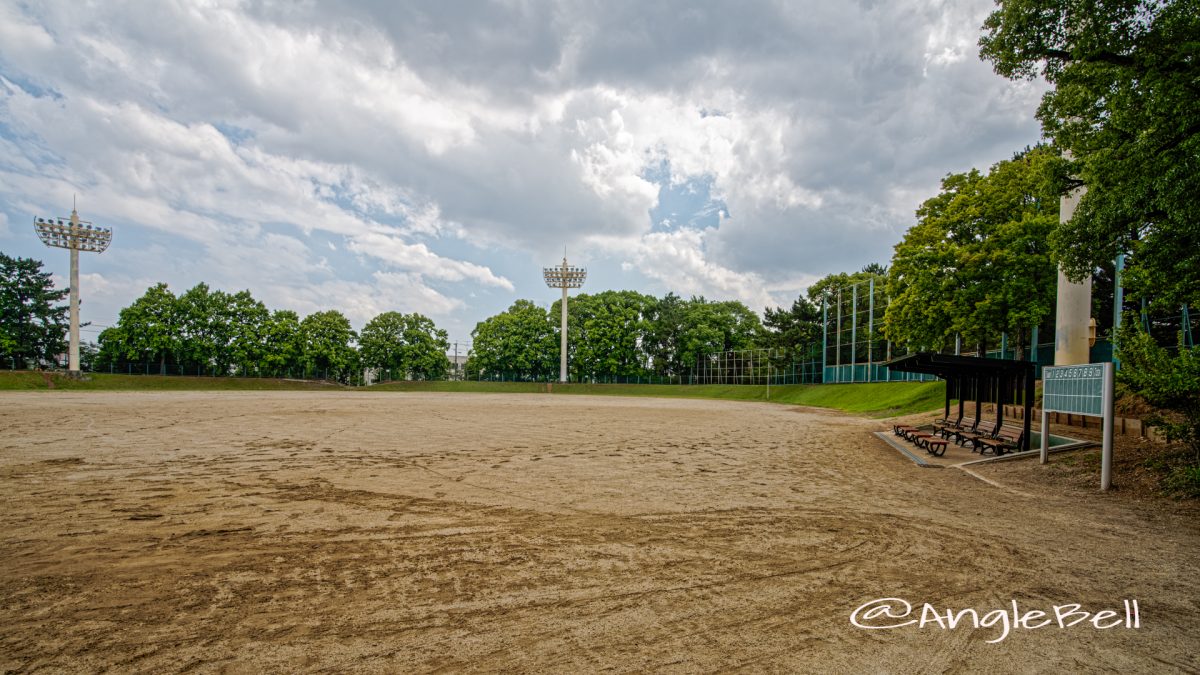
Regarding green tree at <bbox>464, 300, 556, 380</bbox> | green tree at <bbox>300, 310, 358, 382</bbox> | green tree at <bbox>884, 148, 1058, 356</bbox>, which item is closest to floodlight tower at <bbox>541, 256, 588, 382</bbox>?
green tree at <bbox>464, 300, 556, 380</bbox>

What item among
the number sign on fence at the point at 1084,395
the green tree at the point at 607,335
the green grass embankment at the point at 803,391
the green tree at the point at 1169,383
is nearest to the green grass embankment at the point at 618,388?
the green grass embankment at the point at 803,391

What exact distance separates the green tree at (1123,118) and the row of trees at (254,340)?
7285 cm

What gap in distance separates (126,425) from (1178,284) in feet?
79.9

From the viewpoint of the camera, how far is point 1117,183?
30.8ft

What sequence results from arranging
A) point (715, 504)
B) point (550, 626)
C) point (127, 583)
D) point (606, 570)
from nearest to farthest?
point (550, 626) < point (127, 583) < point (606, 570) < point (715, 504)

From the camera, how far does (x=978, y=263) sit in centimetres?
2508

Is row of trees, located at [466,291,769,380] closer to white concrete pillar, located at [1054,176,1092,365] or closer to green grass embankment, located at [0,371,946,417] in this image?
green grass embankment, located at [0,371,946,417]

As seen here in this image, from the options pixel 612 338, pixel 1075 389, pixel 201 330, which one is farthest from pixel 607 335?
pixel 1075 389

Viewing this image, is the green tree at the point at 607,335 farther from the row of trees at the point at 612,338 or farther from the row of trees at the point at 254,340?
the row of trees at the point at 254,340

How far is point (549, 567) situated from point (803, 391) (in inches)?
1891

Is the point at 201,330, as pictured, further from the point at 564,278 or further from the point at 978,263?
the point at 978,263

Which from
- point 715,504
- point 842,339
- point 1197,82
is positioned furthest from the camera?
point 842,339

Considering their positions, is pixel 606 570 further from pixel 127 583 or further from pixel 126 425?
pixel 126 425

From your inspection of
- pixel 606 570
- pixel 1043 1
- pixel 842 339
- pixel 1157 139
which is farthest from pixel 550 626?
pixel 842 339
